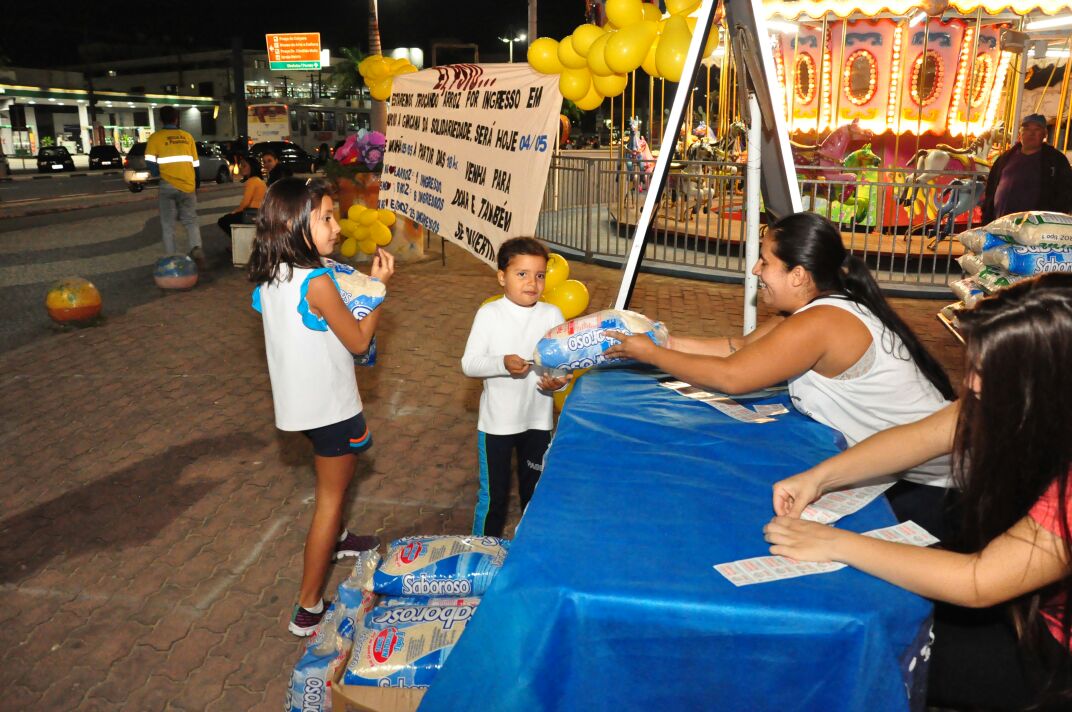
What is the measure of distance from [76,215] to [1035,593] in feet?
73.3

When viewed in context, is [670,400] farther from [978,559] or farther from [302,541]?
[302,541]

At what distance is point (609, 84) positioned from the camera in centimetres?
509

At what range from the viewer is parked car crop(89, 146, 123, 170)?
1534 inches

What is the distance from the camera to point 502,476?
3719 mm

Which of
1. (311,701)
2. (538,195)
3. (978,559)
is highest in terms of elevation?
(538,195)

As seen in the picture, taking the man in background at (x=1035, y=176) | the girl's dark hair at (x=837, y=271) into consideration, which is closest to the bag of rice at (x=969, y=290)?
the man in background at (x=1035, y=176)

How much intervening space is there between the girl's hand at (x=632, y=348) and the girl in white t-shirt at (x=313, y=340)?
980 mm

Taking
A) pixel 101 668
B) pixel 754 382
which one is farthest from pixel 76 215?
pixel 754 382

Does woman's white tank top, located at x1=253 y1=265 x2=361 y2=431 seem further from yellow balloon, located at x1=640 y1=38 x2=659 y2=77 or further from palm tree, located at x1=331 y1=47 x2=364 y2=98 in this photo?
palm tree, located at x1=331 y1=47 x2=364 y2=98

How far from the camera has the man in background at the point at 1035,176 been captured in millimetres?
8594

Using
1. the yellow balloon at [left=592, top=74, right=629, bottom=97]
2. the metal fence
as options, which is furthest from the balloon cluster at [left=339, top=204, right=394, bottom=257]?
the yellow balloon at [left=592, top=74, right=629, bottom=97]

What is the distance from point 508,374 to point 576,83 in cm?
251

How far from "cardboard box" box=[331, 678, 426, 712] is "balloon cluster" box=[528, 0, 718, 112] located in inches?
137

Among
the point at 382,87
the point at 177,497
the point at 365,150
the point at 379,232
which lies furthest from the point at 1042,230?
the point at 365,150
